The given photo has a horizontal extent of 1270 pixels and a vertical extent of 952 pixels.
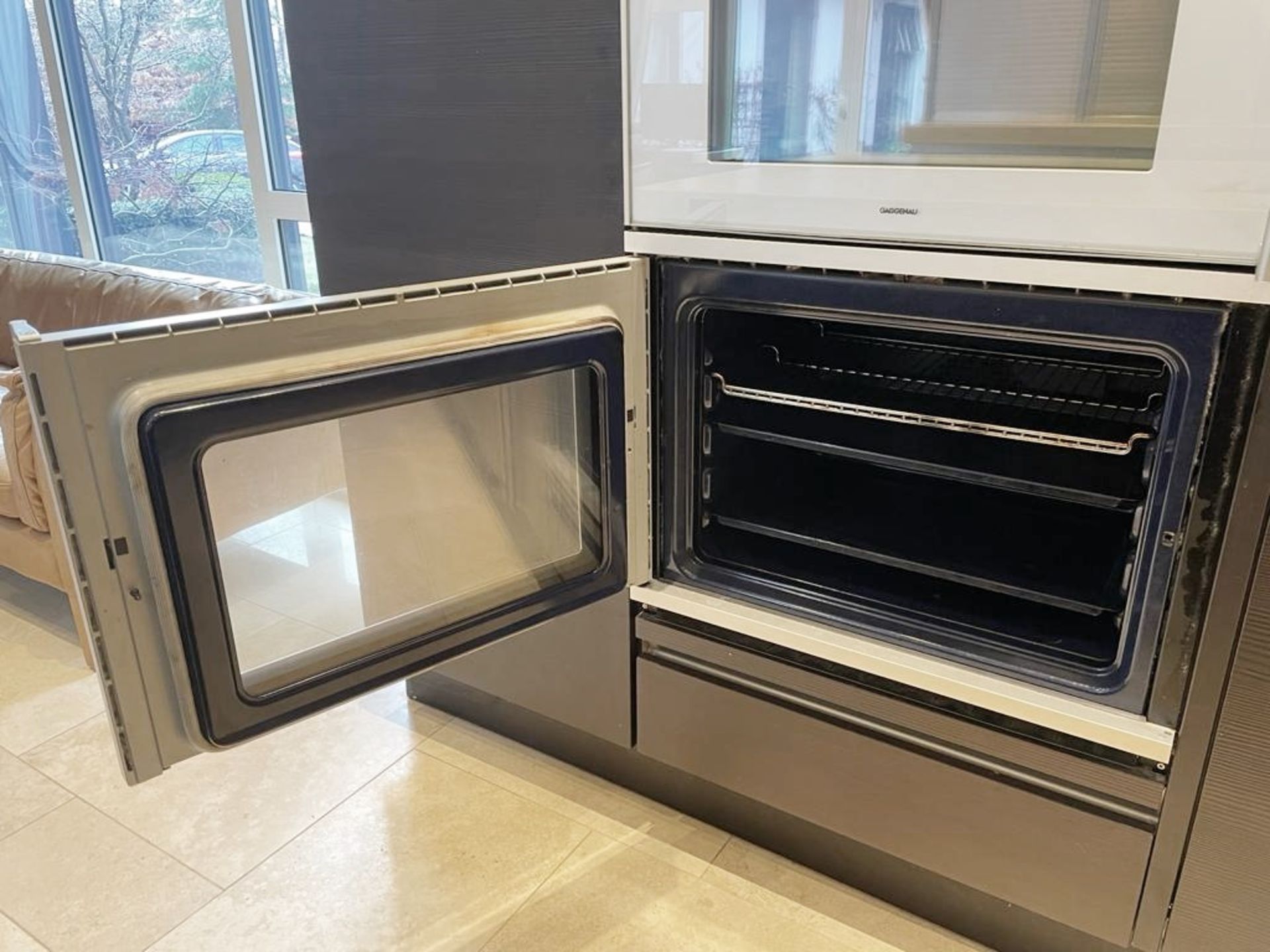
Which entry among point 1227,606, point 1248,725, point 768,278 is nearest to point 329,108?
point 768,278

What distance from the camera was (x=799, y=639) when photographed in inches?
53.6

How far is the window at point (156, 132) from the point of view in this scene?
3098mm

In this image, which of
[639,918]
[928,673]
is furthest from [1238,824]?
[639,918]

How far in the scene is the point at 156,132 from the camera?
3.47 m

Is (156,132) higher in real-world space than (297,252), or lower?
higher

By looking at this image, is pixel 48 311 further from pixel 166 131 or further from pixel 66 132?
pixel 66 132

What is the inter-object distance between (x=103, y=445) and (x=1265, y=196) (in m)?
1.10

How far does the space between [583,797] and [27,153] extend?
407 centimetres

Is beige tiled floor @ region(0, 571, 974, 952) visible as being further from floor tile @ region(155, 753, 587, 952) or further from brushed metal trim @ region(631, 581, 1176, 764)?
brushed metal trim @ region(631, 581, 1176, 764)

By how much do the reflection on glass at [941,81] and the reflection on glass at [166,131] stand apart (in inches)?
104

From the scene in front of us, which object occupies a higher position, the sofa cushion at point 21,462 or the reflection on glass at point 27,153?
the reflection on glass at point 27,153

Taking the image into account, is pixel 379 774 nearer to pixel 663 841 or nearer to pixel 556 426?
pixel 663 841

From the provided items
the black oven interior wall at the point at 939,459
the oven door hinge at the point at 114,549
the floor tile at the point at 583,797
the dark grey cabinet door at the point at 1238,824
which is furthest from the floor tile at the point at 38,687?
the dark grey cabinet door at the point at 1238,824

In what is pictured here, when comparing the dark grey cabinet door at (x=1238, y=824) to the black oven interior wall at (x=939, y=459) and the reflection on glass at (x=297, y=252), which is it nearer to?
the black oven interior wall at (x=939, y=459)
